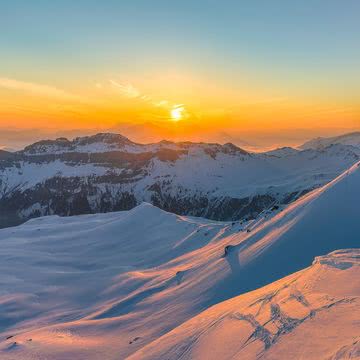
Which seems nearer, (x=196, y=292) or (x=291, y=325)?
(x=291, y=325)

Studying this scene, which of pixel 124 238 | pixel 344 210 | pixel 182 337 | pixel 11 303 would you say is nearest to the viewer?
pixel 182 337

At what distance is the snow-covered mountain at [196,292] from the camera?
13.6 m

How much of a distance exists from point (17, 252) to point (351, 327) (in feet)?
185

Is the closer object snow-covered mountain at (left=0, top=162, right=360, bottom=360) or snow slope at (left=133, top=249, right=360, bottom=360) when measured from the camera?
snow slope at (left=133, top=249, right=360, bottom=360)

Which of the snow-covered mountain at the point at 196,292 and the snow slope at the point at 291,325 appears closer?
the snow slope at the point at 291,325

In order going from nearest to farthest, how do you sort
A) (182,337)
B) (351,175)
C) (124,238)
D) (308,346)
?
(308,346) → (182,337) → (351,175) → (124,238)

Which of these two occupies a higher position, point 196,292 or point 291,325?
point 291,325

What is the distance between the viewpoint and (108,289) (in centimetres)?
4262

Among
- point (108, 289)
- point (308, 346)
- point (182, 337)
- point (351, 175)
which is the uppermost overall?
point (351, 175)

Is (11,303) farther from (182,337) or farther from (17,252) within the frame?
(182,337)

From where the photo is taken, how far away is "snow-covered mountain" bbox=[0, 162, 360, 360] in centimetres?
1363

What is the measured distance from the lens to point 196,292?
29.5m

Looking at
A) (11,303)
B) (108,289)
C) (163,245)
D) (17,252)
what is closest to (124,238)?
(163,245)

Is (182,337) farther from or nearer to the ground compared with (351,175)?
nearer to the ground
